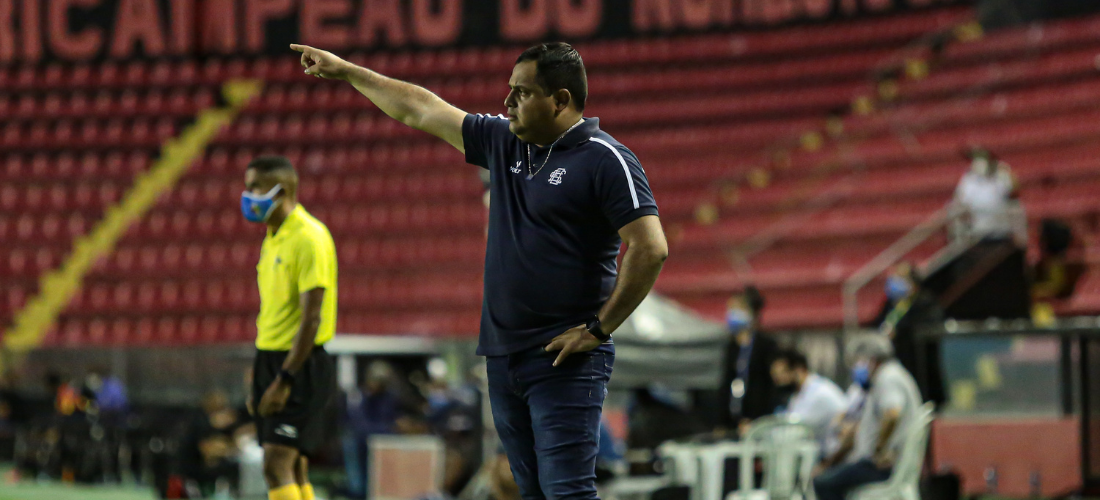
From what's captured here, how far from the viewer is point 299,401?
5668 mm

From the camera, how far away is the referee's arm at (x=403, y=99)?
4.02 m

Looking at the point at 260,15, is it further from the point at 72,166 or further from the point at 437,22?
the point at 72,166

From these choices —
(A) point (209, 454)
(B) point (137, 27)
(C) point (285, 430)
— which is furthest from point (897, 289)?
(B) point (137, 27)

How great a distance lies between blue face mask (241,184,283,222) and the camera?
5805 mm

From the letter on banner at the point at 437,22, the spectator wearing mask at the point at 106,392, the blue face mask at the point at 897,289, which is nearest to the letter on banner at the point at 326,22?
the letter on banner at the point at 437,22

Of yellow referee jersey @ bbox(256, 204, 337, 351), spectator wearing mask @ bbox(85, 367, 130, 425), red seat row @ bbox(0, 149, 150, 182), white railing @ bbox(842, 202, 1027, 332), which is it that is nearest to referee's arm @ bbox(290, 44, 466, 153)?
yellow referee jersey @ bbox(256, 204, 337, 351)

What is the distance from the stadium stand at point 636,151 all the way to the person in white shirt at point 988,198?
126 cm

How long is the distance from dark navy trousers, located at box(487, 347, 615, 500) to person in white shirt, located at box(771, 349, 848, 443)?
6.03 metres

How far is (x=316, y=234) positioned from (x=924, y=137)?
563 inches

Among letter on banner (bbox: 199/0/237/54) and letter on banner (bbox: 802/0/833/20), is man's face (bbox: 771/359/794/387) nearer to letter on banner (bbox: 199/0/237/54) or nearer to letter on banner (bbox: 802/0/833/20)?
letter on banner (bbox: 802/0/833/20)

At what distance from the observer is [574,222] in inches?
147

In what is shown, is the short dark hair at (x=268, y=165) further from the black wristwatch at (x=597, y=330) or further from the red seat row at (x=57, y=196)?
the red seat row at (x=57, y=196)

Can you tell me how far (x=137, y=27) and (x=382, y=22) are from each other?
475 cm

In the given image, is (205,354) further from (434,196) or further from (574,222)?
(574,222)
